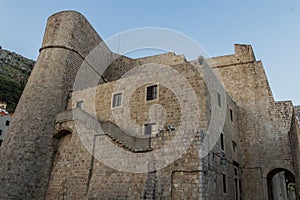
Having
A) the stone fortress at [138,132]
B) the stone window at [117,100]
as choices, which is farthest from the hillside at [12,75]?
the stone window at [117,100]

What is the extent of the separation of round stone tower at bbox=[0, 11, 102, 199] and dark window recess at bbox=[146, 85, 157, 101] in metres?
6.71

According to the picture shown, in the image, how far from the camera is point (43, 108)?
16375mm

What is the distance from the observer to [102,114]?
15961 mm

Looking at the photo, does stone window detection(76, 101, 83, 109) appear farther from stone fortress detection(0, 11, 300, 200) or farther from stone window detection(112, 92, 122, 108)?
stone window detection(112, 92, 122, 108)

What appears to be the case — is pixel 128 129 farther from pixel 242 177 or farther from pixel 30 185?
pixel 242 177

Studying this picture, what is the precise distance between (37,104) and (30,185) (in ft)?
17.2

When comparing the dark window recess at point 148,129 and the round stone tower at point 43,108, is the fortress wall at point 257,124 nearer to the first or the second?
the dark window recess at point 148,129

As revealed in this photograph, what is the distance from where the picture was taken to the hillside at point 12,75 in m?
47.0

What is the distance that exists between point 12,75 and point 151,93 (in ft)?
189

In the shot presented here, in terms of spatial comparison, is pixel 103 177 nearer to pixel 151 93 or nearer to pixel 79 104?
pixel 151 93

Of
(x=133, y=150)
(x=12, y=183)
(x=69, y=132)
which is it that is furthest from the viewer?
(x=69, y=132)

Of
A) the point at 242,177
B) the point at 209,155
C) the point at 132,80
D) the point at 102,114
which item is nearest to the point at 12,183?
the point at 102,114

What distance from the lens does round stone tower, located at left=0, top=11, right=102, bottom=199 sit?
47.1ft

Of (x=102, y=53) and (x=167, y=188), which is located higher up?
(x=102, y=53)
